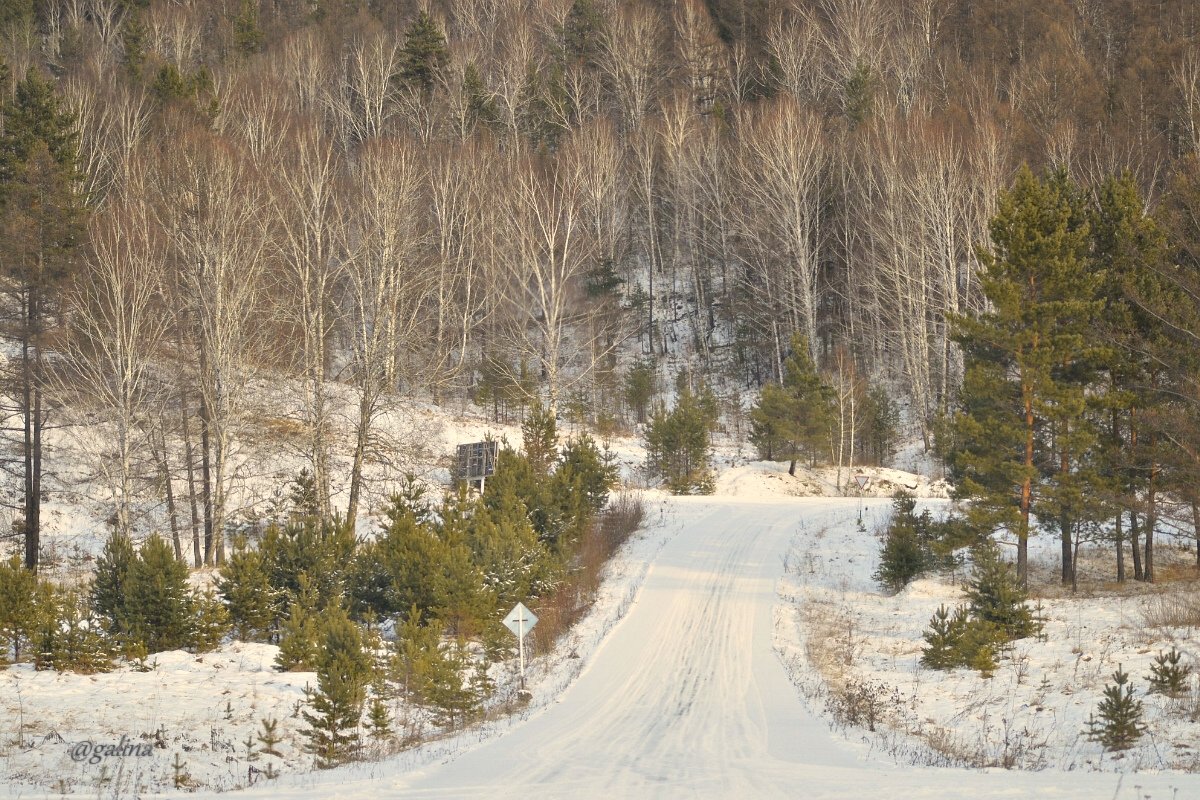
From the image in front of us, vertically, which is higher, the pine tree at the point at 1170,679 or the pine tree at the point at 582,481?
the pine tree at the point at 582,481

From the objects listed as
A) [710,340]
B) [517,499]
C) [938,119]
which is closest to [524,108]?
[710,340]

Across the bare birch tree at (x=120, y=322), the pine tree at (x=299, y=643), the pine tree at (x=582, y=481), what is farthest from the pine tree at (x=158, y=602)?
the pine tree at (x=582, y=481)

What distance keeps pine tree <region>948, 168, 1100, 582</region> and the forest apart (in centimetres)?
10

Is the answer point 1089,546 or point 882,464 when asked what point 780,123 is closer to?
point 882,464

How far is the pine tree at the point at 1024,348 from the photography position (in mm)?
19547

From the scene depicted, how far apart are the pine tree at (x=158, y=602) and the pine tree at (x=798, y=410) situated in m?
26.6

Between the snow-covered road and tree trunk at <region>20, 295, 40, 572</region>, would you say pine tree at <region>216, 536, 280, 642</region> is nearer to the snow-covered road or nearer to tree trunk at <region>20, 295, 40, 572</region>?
the snow-covered road

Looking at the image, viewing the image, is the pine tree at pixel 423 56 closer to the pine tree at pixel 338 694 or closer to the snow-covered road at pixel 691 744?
the snow-covered road at pixel 691 744

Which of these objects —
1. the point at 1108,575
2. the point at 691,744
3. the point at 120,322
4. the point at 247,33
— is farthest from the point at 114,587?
the point at 247,33

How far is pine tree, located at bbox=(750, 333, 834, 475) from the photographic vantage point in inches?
1505

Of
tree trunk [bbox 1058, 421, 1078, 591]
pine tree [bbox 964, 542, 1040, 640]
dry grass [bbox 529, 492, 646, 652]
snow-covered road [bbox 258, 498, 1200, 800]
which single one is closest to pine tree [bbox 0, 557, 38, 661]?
snow-covered road [bbox 258, 498, 1200, 800]

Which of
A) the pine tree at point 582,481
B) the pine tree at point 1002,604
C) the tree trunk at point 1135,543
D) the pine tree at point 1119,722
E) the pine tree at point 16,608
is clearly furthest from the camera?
the pine tree at point 582,481

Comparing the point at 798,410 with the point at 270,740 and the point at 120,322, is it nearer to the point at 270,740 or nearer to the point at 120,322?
the point at 120,322

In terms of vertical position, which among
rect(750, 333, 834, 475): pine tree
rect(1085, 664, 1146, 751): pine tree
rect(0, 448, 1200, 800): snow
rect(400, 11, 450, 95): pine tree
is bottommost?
rect(0, 448, 1200, 800): snow
